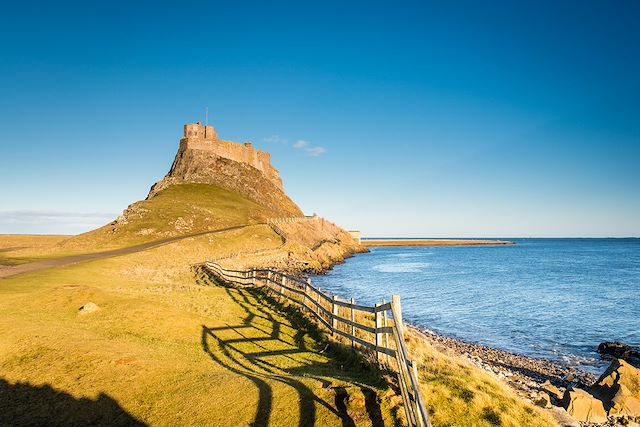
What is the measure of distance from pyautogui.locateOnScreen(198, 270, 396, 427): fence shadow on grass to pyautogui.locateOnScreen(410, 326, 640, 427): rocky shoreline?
6098 millimetres

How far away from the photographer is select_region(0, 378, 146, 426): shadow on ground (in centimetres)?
984

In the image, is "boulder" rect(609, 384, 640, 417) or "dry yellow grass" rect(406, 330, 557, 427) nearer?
"dry yellow grass" rect(406, 330, 557, 427)

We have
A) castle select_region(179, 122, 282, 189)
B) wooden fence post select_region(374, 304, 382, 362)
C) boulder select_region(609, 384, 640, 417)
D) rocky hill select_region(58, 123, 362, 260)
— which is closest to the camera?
wooden fence post select_region(374, 304, 382, 362)

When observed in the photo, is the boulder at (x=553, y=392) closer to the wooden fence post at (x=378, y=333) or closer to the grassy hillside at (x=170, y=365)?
the wooden fence post at (x=378, y=333)

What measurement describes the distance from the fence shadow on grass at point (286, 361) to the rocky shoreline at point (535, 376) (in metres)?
6.10

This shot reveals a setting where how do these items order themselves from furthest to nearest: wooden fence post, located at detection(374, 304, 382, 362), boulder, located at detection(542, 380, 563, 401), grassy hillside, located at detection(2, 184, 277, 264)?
1. grassy hillside, located at detection(2, 184, 277, 264)
2. boulder, located at detection(542, 380, 563, 401)
3. wooden fence post, located at detection(374, 304, 382, 362)

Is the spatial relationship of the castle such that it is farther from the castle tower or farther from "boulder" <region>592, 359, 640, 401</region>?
"boulder" <region>592, 359, 640, 401</region>

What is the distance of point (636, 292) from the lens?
52.3m

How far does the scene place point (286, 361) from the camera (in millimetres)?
15406

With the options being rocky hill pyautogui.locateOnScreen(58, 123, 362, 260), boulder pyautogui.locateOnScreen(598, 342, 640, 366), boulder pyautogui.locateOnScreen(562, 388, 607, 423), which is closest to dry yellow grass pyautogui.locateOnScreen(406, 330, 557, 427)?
boulder pyautogui.locateOnScreen(562, 388, 607, 423)

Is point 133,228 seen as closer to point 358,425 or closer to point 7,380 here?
point 7,380

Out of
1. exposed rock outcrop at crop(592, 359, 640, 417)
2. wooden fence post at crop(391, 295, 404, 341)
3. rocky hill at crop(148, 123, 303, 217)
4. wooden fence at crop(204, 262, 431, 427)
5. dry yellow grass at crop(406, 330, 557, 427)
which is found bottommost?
exposed rock outcrop at crop(592, 359, 640, 417)

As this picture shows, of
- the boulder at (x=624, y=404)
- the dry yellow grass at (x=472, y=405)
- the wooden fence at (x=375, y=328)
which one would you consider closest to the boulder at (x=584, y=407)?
the boulder at (x=624, y=404)

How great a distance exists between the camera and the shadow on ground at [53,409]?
9.84 meters
